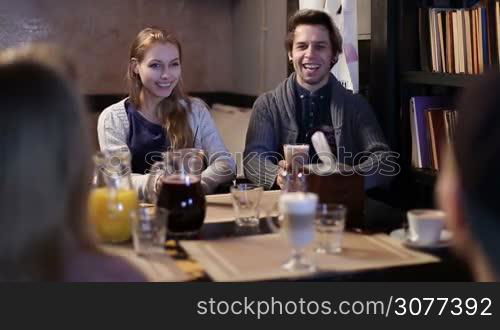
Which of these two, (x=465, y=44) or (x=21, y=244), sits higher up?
(x=465, y=44)

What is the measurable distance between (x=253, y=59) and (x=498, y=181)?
3.07 m

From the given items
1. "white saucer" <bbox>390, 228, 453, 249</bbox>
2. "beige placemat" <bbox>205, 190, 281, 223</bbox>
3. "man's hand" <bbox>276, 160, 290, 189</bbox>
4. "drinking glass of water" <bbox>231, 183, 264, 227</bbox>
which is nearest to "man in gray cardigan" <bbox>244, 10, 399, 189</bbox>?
"man's hand" <bbox>276, 160, 290, 189</bbox>

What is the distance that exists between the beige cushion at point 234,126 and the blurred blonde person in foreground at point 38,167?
7.97 ft

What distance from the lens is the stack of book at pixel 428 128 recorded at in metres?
2.62

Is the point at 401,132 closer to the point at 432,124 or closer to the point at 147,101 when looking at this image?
the point at 432,124

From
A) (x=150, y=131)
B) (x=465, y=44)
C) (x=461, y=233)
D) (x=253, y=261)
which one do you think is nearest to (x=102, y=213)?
(x=253, y=261)

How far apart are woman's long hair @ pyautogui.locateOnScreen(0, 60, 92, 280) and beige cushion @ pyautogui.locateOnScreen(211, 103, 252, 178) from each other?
244 cm

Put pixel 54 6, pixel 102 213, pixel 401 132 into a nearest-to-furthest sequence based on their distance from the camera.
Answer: pixel 102 213
pixel 401 132
pixel 54 6

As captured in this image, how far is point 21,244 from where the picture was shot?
0.90m

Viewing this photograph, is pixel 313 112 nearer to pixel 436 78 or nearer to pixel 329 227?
pixel 436 78

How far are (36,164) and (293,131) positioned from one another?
182 cm

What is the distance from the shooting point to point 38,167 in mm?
886

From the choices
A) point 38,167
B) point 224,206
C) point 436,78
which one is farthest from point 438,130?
point 38,167

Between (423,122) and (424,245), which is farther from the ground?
(423,122)
